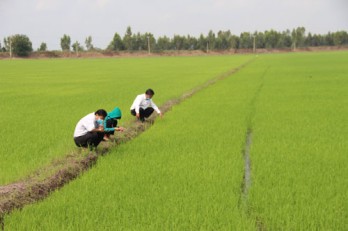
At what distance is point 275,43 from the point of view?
91.4m

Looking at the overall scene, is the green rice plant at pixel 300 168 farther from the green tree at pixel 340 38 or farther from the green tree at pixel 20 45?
the green tree at pixel 340 38

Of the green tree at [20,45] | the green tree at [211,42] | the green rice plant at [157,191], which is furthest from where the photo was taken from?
the green tree at [211,42]

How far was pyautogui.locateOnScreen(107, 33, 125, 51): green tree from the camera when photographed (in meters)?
79.7

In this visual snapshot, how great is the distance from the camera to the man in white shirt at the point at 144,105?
7.91 m

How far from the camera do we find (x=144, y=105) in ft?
27.2

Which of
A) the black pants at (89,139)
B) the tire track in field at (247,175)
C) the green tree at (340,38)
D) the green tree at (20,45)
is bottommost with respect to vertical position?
the tire track in field at (247,175)

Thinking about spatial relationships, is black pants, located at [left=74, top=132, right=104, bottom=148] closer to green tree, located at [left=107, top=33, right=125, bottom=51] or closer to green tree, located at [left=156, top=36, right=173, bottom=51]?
green tree, located at [left=107, top=33, right=125, bottom=51]

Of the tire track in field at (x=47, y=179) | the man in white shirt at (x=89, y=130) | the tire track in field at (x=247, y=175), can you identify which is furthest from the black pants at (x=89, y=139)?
the tire track in field at (x=247, y=175)

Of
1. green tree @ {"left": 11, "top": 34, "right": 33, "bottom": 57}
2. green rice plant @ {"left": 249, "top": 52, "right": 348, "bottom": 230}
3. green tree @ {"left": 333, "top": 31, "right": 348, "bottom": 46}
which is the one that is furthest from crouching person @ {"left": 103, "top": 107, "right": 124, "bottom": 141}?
green tree @ {"left": 333, "top": 31, "right": 348, "bottom": 46}

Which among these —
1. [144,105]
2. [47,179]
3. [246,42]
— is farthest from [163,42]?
[47,179]

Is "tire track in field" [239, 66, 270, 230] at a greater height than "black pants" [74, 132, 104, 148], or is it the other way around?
"black pants" [74, 132, 104, 148]

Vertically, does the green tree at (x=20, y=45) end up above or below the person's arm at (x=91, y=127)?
above

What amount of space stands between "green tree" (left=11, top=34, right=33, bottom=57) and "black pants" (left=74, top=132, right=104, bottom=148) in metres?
62.4

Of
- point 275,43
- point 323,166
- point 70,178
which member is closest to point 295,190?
point 323,166
